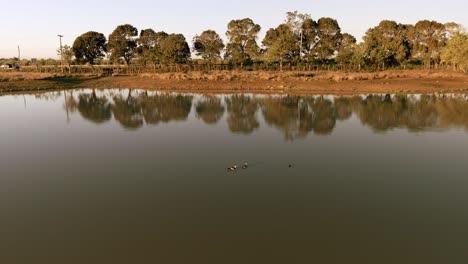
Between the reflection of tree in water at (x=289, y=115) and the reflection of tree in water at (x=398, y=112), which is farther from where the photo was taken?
the reflection of tree in water at (x=398, y=112)

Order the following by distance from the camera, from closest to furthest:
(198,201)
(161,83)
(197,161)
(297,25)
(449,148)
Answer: (198,201)
(197,161)
(449,148)
(161,83)
(297,25)

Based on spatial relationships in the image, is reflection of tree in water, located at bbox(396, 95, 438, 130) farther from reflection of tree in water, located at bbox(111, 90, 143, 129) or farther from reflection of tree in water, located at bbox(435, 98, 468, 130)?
reflection of tree in water, located at bbox(111, 90, 143, 129)

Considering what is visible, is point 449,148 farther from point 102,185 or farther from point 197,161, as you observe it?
point 102,185

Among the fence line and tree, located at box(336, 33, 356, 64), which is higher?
tree, located at box(336, 33, 356, 64)

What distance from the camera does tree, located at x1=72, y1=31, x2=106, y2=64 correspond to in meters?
95.4

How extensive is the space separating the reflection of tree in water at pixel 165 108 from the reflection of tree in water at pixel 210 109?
1193mm

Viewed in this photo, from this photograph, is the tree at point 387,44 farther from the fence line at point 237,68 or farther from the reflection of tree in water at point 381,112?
the reflection of tree in water at point 381,112

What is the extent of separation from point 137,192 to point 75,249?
4.02 m

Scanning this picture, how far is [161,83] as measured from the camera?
59188 millimetres

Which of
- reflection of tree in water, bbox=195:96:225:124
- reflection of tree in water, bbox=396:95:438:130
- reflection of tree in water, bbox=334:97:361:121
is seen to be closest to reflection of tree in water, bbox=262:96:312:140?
reflection of tree in water, bbox=334:97:361:121

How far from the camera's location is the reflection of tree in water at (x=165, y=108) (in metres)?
30.3

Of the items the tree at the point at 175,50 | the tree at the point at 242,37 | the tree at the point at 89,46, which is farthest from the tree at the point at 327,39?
A: the tree at the point at 89,46

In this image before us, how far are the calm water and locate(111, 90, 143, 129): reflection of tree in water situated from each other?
0.91 m

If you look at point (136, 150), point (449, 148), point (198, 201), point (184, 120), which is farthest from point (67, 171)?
point (449, 148)
